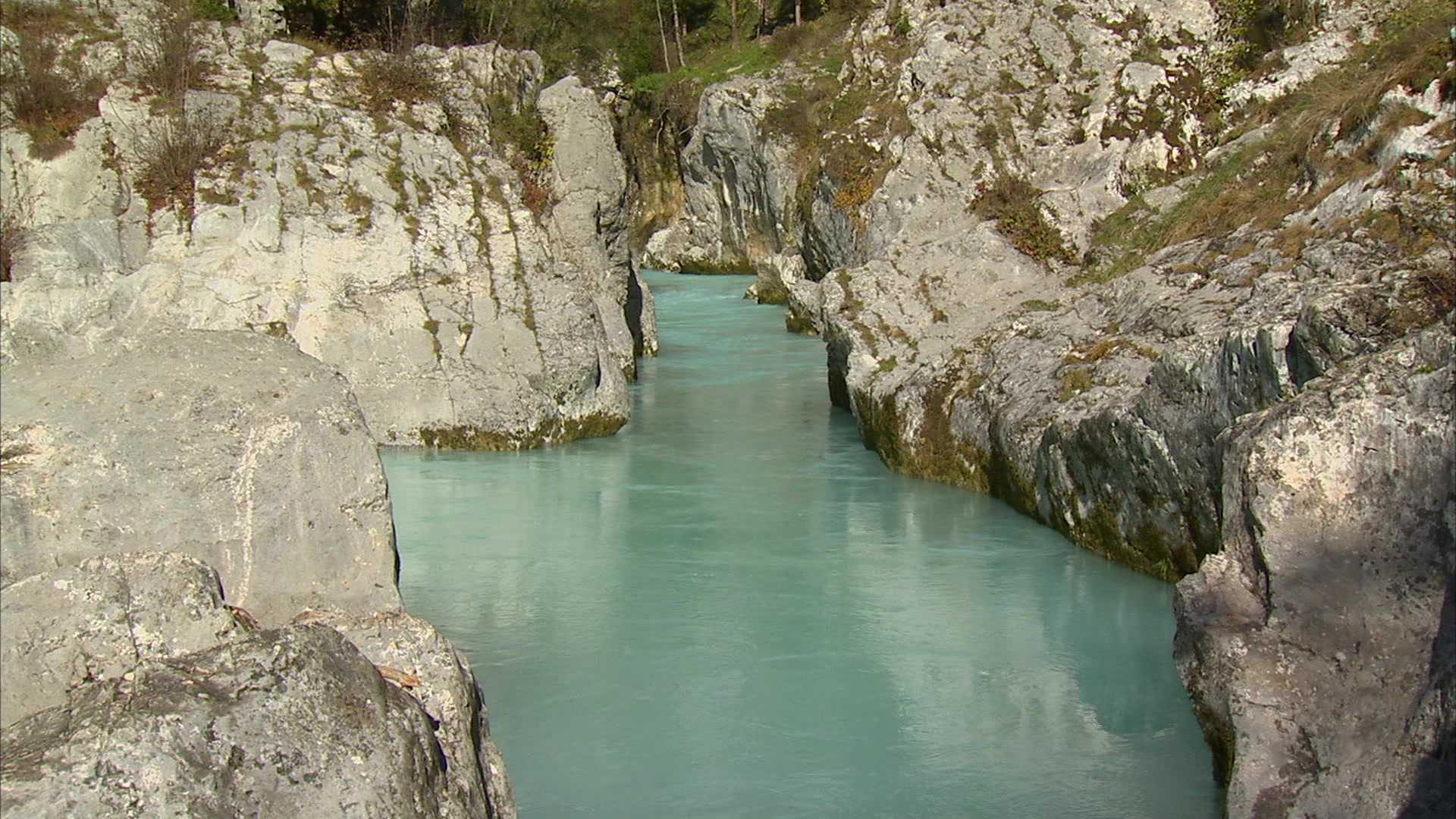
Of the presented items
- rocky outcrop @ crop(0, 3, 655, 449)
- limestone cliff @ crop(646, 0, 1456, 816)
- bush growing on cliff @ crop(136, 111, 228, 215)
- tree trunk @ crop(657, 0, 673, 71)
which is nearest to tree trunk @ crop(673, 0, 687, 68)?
tree trunk @ crop(657, 0, 673, 71)

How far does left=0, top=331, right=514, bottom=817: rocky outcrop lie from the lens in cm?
380

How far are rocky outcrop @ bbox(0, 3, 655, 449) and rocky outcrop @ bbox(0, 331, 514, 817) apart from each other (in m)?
7.21

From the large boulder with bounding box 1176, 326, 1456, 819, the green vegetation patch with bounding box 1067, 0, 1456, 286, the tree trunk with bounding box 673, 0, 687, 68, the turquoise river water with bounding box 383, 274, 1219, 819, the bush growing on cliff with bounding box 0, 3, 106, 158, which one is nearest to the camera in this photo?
the large boulder with bounding box 1176, 326, 1456, 819

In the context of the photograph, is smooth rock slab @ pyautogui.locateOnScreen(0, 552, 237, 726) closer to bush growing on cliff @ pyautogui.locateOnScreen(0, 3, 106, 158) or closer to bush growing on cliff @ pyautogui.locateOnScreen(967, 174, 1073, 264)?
bush growing on cliff @ pyautogui.locateOnScreen(967, 174, 1073, 264)

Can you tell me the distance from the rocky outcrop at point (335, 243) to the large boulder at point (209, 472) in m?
7.22

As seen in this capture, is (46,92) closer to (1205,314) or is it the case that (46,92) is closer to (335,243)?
(335,243)

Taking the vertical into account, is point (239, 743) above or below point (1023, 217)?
below

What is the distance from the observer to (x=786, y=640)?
7996mm

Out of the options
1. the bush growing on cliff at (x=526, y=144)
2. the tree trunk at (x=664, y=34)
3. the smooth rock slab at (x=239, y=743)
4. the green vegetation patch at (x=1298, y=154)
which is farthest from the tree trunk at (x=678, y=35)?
the smooth rock slab at (x=239, y=743)

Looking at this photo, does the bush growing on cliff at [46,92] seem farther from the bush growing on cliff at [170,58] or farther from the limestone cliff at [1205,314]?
the limestone cliff at [1205,314]

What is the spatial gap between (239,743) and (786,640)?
176 inches

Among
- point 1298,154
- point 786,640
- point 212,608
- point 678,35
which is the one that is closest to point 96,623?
point 212,608

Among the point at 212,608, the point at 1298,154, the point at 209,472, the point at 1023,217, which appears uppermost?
the point at 1298,154

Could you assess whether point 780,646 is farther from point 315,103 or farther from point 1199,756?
point 315,103
